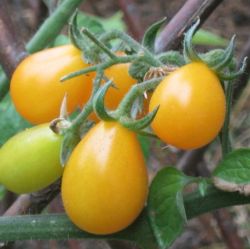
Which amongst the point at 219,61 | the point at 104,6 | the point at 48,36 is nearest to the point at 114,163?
the point at 219,61

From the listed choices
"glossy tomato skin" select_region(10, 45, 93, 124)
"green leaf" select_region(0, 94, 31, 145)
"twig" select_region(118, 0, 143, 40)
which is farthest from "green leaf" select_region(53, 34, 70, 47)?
"glossy tomato skin" select_region(10, 45, 93, 124)

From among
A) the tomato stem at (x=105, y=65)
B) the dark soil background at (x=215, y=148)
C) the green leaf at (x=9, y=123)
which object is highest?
the tomato stem at (x=105, y=65)

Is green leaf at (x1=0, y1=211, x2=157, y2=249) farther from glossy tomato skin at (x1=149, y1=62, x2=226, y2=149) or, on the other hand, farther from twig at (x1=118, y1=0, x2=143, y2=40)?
twig at (x1=118, y1=0, x2=143, y2=40)

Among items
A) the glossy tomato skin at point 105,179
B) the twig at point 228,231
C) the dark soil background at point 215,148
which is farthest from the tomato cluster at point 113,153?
the twig at point 228,231

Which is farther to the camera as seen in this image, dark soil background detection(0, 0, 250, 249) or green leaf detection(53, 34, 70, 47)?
dark soil background detection(0, 0, 250, 249)

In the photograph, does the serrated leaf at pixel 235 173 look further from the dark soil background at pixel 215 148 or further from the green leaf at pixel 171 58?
the dark soil background at pixel 215 148

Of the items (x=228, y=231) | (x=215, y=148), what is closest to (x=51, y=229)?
(x=228, y=231)

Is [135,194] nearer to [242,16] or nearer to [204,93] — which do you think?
[204,93]

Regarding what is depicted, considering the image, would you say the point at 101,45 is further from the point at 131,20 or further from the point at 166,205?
the point at 131,20
